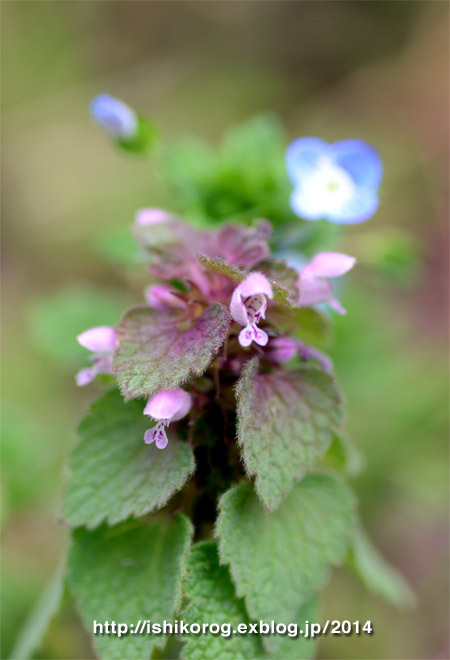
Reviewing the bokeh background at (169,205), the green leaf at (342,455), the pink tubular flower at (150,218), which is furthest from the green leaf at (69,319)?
the green leaf at (342,455)

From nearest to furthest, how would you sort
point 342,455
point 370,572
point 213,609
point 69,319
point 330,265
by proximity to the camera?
point 213,609 < point 330,265 < point 342,455 < point 370,572 < point 69,319

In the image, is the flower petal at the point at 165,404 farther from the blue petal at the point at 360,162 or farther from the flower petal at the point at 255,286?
the blue petal at the point at 360,162

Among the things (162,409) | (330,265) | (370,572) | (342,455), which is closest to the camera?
(162,409)

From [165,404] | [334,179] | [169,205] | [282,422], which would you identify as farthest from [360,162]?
[169,205]

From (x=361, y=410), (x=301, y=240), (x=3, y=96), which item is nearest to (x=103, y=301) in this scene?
(x=301, y=240)

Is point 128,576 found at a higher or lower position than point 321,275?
lower

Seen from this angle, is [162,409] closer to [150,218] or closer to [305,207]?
[150,218]
